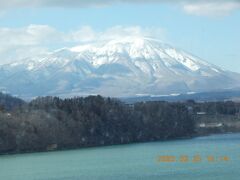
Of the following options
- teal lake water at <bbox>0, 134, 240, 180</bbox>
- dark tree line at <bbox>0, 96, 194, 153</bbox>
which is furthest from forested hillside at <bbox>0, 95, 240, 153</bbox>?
teal lake water at <bbox>0, 134, 240, 180</bbox>

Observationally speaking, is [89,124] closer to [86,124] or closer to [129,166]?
[86,124]

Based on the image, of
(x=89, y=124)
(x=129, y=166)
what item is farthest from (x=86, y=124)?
(x=129, y=166)

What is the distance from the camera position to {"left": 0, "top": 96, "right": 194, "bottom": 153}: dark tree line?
3037 inches

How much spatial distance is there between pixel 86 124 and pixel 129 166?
3344 cm

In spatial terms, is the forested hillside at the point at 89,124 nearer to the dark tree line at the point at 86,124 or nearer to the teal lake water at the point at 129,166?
the dark tree line at the point at 86,124

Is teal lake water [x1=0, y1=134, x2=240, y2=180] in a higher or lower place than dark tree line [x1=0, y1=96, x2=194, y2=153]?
lower

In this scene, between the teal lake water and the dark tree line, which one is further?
the dark tree line

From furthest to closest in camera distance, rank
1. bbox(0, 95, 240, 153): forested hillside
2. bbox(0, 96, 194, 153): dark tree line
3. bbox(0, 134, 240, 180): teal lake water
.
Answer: bbox(0, 95, 240, 153): forested hillside
bbox(0, 96, 194, 153): dark tree line
bbox(0, 134, 240, 180): teal lake water

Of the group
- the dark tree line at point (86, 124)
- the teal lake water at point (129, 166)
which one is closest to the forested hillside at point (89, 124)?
the dark tree line at point (86, 124)

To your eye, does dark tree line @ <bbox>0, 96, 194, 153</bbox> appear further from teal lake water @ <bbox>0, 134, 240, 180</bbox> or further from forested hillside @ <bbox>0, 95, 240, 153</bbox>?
teal lake water @ <bbox>0, 134, 240, 180</bbox>

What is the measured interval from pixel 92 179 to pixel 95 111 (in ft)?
148

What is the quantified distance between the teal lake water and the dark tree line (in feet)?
30.3

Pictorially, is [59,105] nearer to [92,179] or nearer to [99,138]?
[99,138]

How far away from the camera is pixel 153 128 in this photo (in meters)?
93.1
